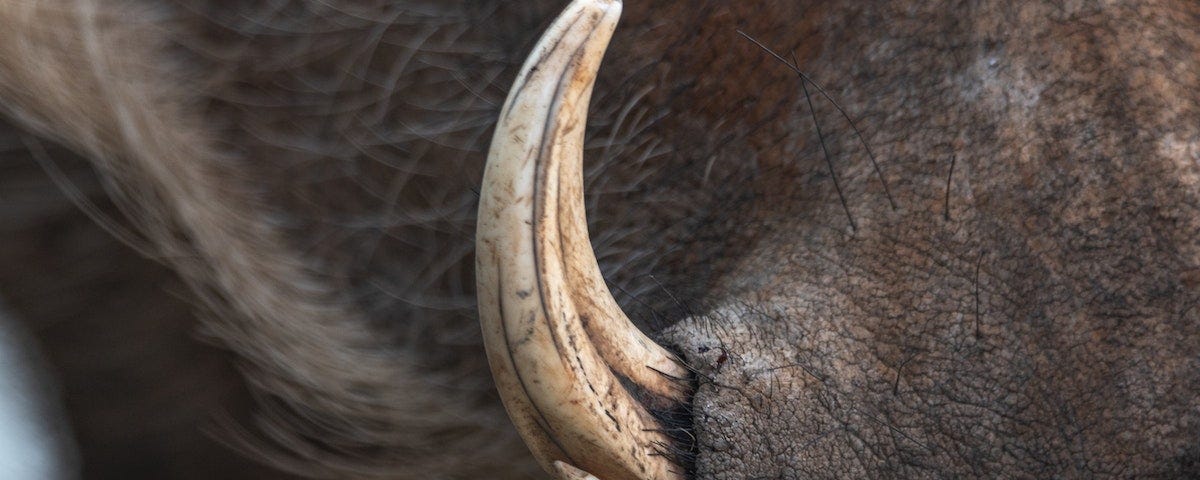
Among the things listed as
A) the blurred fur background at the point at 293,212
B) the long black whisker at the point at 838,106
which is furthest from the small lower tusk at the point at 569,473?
the long black whisker at the point at 838,106

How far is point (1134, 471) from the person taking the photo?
42.6 inches

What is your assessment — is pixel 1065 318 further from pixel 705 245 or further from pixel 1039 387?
pixel 705 245

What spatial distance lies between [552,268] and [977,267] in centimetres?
41

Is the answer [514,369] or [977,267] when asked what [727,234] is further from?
[514,369]

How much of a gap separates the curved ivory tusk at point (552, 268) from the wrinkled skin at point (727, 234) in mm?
109

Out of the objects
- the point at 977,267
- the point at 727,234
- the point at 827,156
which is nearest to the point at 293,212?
the point at 727,234

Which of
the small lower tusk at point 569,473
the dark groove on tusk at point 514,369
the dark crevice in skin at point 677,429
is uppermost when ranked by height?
the dark groove on tusk at point 514,369

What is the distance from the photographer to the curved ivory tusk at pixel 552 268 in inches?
38.4

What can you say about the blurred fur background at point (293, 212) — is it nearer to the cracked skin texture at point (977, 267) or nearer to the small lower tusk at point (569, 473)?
the cracked skin texture at point (977, 267)

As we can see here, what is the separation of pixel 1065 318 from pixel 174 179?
0.90 meters

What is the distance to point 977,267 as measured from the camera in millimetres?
1142

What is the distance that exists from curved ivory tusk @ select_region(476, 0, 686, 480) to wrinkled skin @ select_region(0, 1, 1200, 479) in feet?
0.36

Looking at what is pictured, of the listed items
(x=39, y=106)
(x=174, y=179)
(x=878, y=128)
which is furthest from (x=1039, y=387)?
(x=39, y=106)

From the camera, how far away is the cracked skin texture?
42.8 inches
